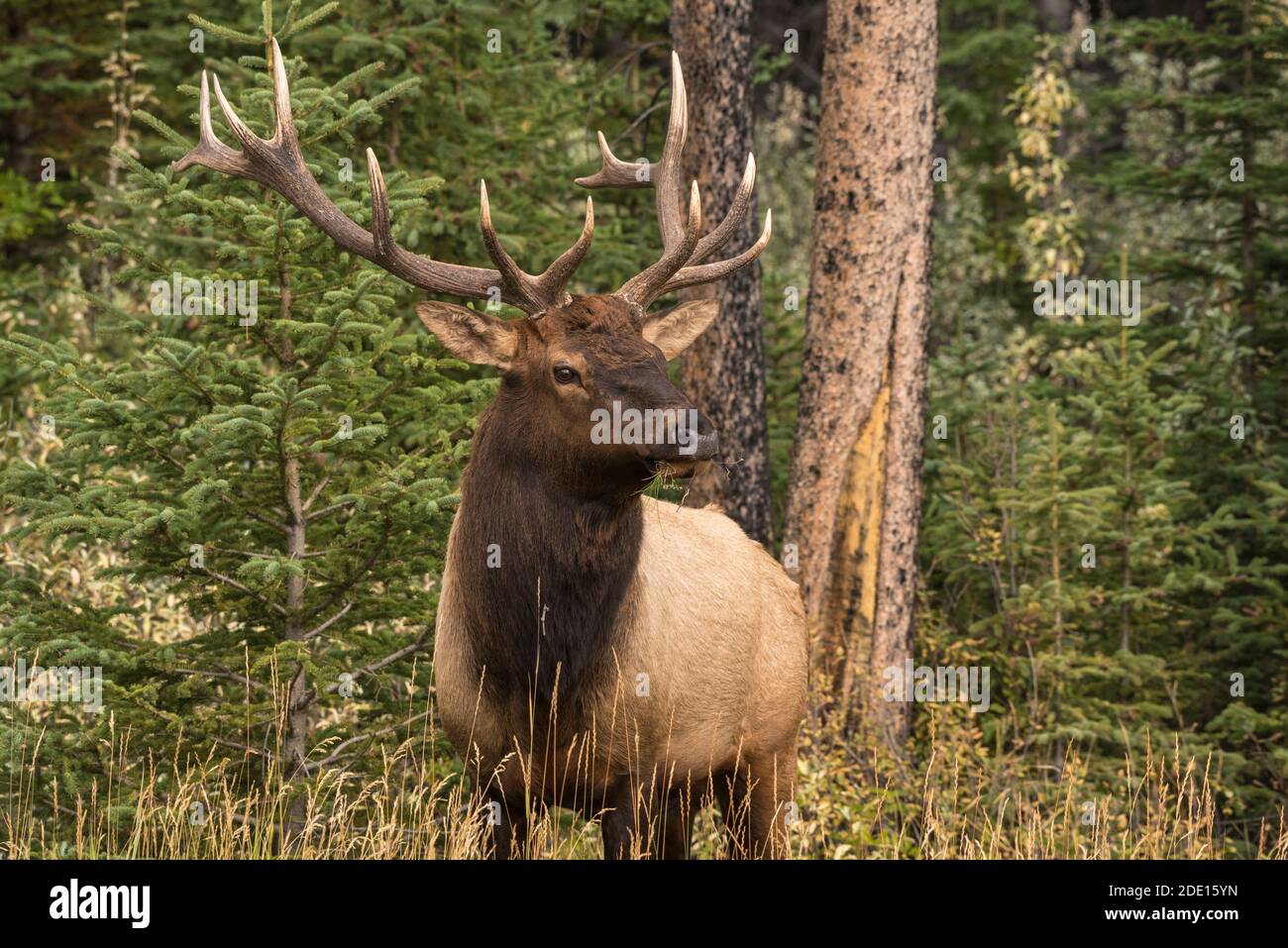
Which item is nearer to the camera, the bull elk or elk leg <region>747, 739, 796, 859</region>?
the bull elk

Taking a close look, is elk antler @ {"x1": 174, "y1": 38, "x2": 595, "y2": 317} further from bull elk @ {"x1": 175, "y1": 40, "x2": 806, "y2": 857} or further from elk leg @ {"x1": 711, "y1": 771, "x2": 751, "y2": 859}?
elk leg @ {"x1": 711, "y1": 771, "x2": 751, "y2": 859}

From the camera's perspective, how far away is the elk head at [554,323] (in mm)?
5160

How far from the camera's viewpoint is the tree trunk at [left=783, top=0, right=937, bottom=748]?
7898 mm

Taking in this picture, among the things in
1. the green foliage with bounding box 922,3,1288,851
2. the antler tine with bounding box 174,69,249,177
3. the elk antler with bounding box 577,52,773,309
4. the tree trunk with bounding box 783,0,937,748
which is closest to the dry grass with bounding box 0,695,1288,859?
the green foliage with bounding box 922,3,1288,851

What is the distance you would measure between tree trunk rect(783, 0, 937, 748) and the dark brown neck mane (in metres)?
2.73

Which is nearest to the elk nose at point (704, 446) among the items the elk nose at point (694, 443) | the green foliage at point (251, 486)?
the elk nose at point (694, 443)

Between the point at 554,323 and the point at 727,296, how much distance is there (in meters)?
2.99

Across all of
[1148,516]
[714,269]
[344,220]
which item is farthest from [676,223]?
[1148,516]

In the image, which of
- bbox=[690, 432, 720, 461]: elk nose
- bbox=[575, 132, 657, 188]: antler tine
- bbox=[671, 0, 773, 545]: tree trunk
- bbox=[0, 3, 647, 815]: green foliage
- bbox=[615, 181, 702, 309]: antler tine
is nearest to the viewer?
bbox=[690, 432, 720, 461]: elk nose

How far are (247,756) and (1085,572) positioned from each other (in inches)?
203

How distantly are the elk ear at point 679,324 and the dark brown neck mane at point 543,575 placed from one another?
876 mm

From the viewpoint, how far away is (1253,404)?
9672mm

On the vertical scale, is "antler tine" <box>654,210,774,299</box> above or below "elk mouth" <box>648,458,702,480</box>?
above
